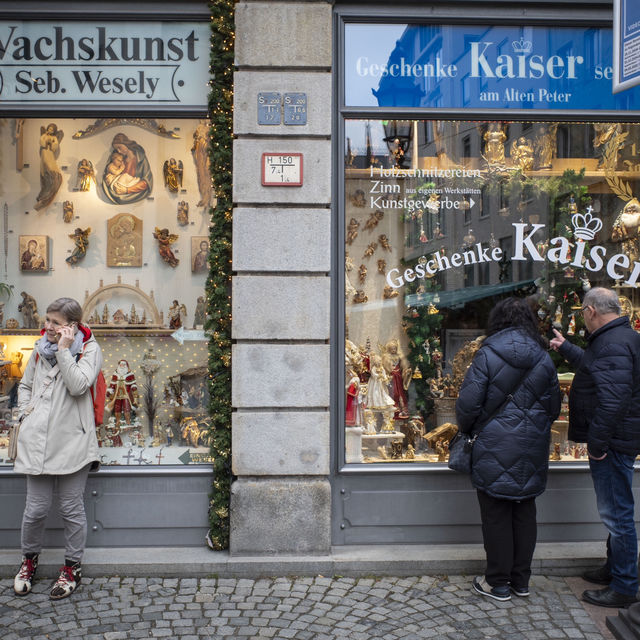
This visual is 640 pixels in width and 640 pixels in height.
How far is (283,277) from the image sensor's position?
5.21 m

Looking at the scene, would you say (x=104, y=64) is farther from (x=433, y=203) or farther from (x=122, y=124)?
(x=433, y=203)

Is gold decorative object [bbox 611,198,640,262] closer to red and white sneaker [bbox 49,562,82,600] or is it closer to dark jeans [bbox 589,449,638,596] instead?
dark jeans [bbox 589,449,638,596]

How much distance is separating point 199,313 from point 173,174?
1.22 meters

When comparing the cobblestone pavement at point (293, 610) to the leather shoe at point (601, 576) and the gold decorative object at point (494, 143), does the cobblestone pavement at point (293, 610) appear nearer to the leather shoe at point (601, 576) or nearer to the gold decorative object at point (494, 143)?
the leather shoe at point (601, 576)

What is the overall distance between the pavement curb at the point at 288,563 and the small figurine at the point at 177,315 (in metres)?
1.83

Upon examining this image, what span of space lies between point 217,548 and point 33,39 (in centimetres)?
433

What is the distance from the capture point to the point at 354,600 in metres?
4.62

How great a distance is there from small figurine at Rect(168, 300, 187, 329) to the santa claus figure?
54cm

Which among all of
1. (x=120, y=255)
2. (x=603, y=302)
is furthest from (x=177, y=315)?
(x=603, y=302)

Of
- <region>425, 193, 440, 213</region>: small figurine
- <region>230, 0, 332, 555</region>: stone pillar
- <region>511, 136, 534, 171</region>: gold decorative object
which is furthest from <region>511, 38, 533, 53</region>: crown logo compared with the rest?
<region>230, 0, 332, 555</region>: stone pillar

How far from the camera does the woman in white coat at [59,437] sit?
4621 mm

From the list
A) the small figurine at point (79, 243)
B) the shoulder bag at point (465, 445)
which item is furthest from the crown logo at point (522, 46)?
the small figurine at point (79, 243)

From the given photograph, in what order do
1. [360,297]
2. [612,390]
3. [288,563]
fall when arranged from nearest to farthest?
[612,390], [288,563], [360,297]

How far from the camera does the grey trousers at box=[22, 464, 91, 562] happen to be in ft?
15.4
